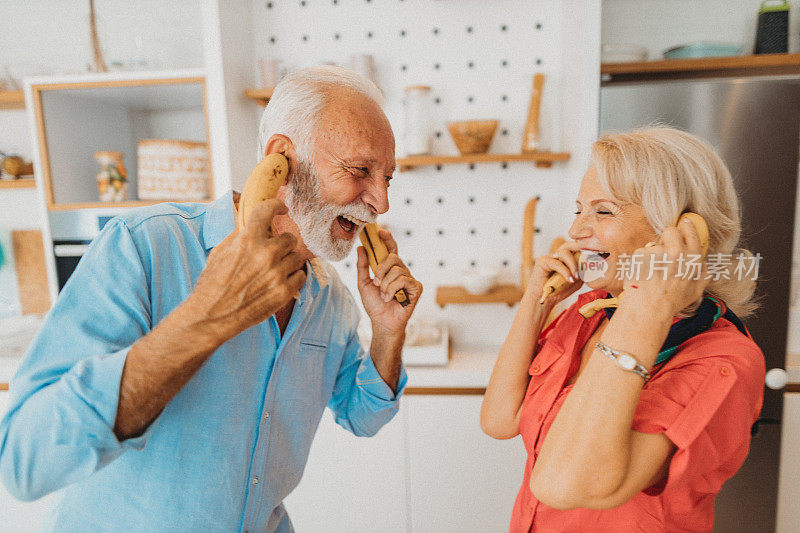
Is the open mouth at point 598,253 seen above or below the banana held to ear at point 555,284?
above

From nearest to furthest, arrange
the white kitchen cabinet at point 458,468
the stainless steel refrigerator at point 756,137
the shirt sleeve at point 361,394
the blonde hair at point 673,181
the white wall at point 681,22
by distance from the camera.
A: the blonde hair at point 673,181, the shirt sleeve at point 361,394, the stainless steel refrigerator at point 756,137, the white kitchen cabinet at point 458,468, the white wall at point 681,22

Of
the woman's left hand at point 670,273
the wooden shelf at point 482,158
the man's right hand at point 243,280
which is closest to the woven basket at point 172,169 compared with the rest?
the wooden shelf at point 482,158

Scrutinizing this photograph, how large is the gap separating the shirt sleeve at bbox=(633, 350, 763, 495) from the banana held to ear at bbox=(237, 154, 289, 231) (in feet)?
2.27

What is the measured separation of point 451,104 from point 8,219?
2.47 meters

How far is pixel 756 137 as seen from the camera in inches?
65.5

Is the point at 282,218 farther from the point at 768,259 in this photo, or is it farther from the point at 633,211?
the point at 768,259

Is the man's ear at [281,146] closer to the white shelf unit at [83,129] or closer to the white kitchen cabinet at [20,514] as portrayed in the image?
the white shelf unit at [83,129]

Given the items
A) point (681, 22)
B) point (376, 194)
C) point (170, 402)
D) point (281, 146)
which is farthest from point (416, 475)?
point (681, 22)

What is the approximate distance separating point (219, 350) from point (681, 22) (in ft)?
8.46

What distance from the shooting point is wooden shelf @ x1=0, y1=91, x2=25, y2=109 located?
2164 mm

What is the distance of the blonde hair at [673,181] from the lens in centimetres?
81

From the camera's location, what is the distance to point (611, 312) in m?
0.96

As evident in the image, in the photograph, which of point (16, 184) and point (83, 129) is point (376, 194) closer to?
point (83, 129)

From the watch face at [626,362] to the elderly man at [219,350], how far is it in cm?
51
